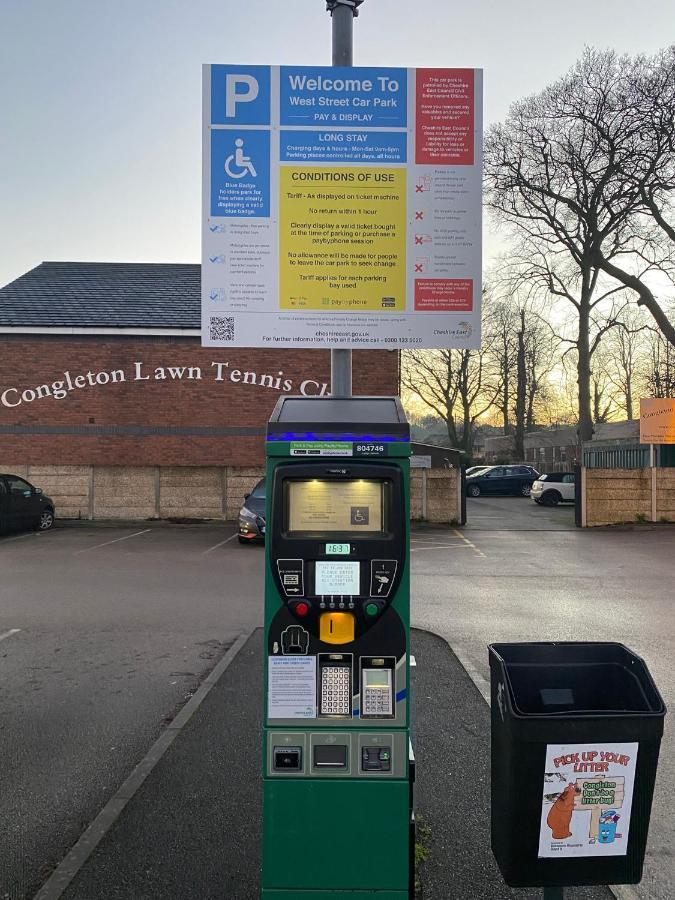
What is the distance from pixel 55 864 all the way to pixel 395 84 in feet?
15.2

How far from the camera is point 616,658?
10.3ft

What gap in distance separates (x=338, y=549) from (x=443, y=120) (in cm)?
303

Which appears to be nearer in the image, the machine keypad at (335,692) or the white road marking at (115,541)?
the machine keypad at (335,692)

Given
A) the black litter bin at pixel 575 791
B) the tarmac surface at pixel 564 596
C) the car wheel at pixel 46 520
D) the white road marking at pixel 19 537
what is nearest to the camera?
the black litter bin at pixel 575 791

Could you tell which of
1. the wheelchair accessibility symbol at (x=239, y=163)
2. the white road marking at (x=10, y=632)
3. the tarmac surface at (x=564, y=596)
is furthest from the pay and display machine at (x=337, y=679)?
the white road marking at (x=10, y=632)

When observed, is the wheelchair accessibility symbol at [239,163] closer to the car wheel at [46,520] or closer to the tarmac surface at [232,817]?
the tarmac surface at [232,817]

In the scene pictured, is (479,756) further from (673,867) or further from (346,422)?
(346,422)

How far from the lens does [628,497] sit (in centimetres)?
2031

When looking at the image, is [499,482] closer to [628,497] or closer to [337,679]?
[628,497]

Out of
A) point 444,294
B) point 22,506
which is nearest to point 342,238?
point 444,294

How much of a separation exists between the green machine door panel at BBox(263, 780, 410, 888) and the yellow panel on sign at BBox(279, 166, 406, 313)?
107 inches

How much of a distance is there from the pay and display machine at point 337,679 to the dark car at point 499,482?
32.8m

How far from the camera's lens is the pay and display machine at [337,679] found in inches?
113

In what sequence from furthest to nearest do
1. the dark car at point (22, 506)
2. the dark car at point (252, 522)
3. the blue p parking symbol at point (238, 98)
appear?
the dark car at point (22, 506), the dark car at point (252, 522), the blue p parking symbol at point (238, 98)
